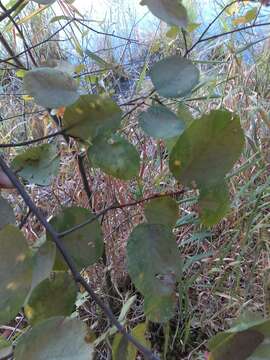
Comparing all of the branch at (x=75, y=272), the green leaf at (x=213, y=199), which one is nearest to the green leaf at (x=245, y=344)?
the branch at (x=75, y=272)

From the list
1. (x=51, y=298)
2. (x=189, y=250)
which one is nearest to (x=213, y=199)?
(x=51, y=298)

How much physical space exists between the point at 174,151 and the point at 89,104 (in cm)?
7

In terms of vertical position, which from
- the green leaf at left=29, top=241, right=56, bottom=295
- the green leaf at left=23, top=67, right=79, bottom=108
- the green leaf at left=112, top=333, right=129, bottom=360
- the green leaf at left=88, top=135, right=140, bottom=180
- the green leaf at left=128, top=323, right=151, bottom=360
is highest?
the green leaf at left=23, top=67, right=79, bottom=108

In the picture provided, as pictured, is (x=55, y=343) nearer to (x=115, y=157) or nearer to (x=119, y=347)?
(x=119, y=347)

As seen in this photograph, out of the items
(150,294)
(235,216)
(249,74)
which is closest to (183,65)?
(150,294)

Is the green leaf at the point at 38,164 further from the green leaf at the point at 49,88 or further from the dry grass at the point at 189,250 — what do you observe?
the dry grass at the point at 189,250

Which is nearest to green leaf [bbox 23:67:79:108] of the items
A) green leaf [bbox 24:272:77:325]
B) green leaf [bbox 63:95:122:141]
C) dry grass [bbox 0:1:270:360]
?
green leaf [bbox 63:95:122:141]

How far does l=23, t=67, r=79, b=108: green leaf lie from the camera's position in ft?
1.15

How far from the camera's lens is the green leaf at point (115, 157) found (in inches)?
15.2

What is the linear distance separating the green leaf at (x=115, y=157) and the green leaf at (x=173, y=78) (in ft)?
0.17

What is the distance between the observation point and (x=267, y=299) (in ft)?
3.06

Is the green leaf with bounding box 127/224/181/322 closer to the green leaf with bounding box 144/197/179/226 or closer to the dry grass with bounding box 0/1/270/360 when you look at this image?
the green leaf with bounding box 144/197/179/226

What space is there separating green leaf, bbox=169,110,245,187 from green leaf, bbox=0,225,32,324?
130 millimetres

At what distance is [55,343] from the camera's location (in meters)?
0.27
